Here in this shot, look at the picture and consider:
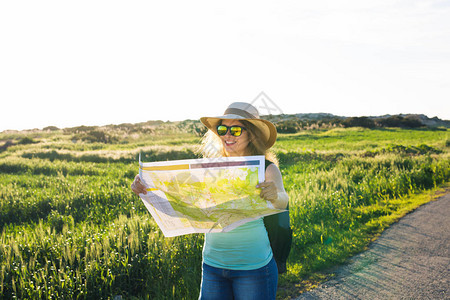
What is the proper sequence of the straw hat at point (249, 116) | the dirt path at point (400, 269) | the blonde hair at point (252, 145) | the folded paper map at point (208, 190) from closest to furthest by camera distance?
the folded paper map at point (208, 190) < the straw hat at point (249, 116) < the blonde hair at point (252, 145) < the dirt path at point (400, 269)

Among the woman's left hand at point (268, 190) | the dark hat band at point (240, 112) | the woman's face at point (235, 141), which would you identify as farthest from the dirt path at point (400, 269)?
the dark hat band at point (240, 112)

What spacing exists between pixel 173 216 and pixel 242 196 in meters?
0.51

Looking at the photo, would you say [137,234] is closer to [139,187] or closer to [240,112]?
[139,187]

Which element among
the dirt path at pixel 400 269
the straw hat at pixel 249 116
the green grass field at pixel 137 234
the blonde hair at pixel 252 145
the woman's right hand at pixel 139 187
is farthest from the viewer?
the dirt path at pixel 400 269

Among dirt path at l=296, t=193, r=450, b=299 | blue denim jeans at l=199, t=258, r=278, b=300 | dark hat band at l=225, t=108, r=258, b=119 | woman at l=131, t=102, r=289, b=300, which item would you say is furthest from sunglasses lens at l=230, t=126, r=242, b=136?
dirt path at l=296, t=193, r=450, b=299

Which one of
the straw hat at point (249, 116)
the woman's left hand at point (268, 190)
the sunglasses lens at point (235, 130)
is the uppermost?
the straw hat at point (249, 116)

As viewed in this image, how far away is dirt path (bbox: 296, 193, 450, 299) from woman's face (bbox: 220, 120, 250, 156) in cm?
238

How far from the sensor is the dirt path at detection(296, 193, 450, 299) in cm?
412

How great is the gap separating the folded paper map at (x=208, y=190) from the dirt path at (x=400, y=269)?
2.46 meters

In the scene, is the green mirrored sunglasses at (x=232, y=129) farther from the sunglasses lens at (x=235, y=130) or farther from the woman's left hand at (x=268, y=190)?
the woman's left hand at (x=268, y=190)

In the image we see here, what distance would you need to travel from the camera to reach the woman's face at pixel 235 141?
2.64 meters

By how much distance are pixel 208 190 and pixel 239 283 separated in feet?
2.45

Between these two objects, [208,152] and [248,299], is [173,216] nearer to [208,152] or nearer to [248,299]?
[248,299]

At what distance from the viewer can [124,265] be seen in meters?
4.00
